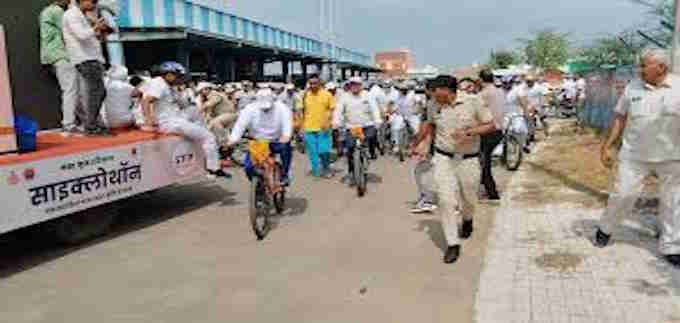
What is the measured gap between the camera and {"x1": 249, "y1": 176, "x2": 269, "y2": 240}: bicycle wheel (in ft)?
20.6

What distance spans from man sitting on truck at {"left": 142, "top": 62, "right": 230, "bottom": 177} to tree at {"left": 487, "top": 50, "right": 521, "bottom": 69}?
54.4 meters

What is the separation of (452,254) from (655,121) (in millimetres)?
2117

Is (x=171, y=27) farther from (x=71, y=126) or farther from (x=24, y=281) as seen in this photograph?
(x=24, y=281)

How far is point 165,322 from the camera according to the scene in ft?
13.9

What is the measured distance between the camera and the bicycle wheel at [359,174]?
28.5 feet

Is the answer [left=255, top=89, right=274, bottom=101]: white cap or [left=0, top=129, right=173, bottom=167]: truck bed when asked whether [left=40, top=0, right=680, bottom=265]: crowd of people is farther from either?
[left=0, top=129, right=173, bottom=167]: truck bed

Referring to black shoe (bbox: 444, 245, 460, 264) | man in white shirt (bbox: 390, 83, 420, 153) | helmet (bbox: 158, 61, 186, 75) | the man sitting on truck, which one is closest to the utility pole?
black shoe (bbox: 444, 245, 460, 264)

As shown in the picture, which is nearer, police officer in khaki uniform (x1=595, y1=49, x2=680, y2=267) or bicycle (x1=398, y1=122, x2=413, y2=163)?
police officer in khaki uniform (x1=595, y1=49, x2=680, y2=267)

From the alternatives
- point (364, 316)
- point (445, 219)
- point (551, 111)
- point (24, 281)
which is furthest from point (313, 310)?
point (551, 111)

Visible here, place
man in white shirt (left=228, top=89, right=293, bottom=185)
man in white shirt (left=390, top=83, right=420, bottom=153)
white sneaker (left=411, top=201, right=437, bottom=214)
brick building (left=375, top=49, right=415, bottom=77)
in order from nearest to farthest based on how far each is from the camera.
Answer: man in white shirt (left=228, top=89, right=293, bottom=185) → white sneaker (left=411, top=201, right=437, bottom=214) → man in white shirt (left=390, top=83, right=420, bottom=153) → brick building (left=375, top=49, right=415, bottom=77)

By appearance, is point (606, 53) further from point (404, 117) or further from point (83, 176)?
point (83, 176)

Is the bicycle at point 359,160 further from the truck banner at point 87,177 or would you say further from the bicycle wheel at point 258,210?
the truck banner at point 87,177

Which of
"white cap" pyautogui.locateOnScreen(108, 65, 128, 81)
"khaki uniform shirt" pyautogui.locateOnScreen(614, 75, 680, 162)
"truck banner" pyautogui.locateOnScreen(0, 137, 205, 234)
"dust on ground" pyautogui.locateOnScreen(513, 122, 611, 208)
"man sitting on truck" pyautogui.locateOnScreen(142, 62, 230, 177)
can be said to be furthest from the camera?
"white cap" pyautogui.locateOnScreen(108, 65, 128, 81)

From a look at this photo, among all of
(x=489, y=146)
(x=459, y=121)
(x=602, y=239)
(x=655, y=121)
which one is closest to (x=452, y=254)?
(x=459, y=121)
